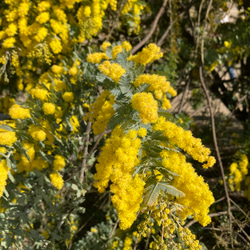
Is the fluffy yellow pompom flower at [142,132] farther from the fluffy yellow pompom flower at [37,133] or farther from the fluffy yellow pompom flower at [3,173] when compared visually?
the fluffy yellow pompom flower at [3,173]

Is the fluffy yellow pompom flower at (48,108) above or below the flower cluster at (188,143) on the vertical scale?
below

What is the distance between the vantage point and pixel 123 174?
0.96 metres

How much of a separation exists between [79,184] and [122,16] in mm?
2173

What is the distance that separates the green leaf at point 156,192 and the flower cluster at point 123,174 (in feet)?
0.15

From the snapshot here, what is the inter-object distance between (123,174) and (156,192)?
0.18 m

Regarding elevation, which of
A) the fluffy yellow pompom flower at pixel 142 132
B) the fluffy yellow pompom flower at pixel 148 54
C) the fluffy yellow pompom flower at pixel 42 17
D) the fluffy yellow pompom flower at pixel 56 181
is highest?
the fluffy yellow pompom flower at pixel 148 54

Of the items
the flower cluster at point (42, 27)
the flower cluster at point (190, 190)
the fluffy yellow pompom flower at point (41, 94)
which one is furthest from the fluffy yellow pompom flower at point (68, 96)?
the flower cluster at point (190, 190)

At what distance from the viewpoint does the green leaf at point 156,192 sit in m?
0.83

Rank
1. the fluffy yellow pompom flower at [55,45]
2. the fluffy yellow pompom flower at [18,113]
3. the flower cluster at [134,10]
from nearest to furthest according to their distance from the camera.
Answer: the fluffy yellow pompom flower at [18,113]
the fluffy yellow pompom flower at [55,45]
the flower cluster at [134,10]

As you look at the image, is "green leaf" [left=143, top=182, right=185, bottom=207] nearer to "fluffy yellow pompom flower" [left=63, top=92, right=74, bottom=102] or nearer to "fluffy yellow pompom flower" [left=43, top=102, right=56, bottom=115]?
"fluffy yellow pompom flower" [left=43, top=102, right=56, bottom=115]

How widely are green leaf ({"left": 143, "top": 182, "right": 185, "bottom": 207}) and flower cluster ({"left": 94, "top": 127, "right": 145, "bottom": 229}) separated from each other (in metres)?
0.04

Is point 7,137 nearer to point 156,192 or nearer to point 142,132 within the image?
point 142,132

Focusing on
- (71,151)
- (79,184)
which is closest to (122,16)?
(71,151)

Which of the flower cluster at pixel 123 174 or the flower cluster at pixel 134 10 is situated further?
the flower cluster at pixel 134 10
